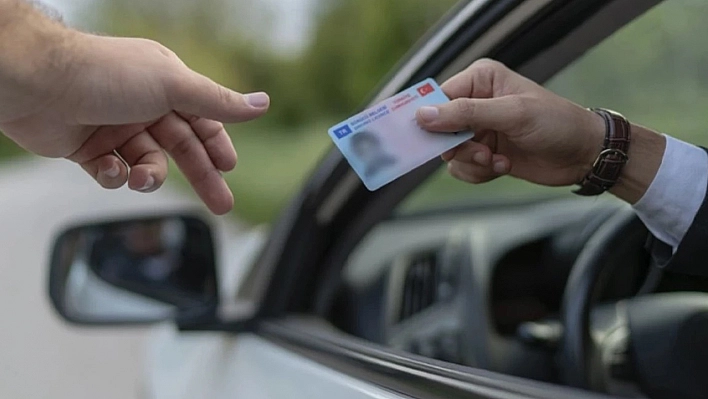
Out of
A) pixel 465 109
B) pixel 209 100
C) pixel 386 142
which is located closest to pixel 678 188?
pixel 465 109

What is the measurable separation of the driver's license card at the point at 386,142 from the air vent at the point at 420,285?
4.10ft

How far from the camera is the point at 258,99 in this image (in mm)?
1568

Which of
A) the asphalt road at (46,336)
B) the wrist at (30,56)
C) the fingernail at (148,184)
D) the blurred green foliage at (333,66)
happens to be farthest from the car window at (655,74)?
the asphalt road at (46,336)

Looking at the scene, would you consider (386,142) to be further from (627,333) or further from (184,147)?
(627,333)

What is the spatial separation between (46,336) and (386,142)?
5.82m

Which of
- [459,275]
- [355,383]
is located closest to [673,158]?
[355,383]

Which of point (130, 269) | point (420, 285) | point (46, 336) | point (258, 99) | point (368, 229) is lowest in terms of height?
point (46, 336)

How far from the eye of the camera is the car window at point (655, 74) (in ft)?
6.17

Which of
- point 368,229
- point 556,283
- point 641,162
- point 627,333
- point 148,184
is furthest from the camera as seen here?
point 556,283

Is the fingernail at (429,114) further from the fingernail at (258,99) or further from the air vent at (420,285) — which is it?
the air vent at (420,285)

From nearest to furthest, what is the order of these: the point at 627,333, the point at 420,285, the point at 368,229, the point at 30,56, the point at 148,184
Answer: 1. the point at 30,56
2. the point at 148,184
3. the point at 627,333
4. the point at 368,229
5. the point at 420,285

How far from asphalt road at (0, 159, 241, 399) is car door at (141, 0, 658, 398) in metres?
0.78

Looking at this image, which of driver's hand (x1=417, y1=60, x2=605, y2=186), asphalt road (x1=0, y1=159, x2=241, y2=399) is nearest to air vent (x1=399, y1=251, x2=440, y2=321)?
asphalt road (x1=0, y1=159, x2=241, y2=399)

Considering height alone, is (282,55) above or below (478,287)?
below
